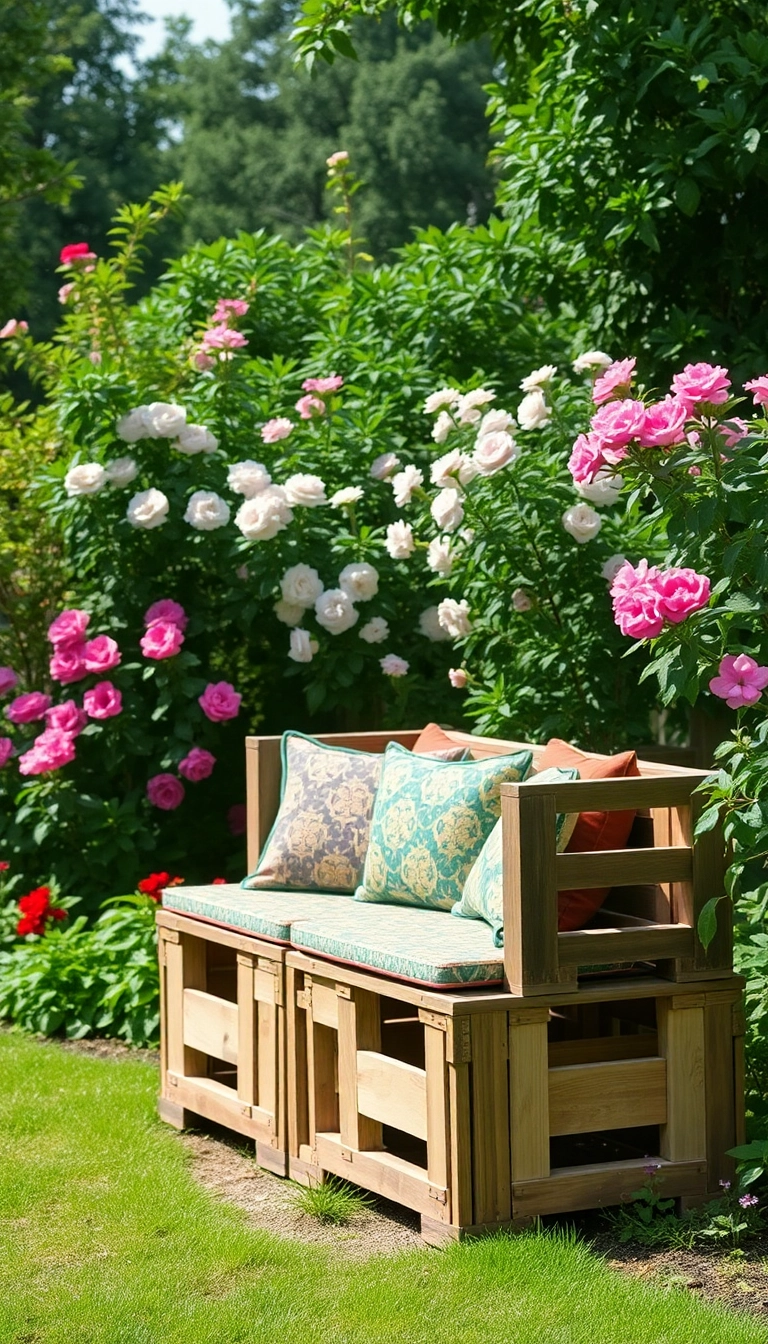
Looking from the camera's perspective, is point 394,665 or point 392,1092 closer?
point 392,1092

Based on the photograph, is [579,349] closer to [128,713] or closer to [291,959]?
[128,713]

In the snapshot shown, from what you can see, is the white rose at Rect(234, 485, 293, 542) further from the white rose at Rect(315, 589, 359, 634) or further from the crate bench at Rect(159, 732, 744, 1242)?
the crate bench at Rect(159, 732, 744, 1242)

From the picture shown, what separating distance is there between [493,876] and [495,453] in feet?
4.62

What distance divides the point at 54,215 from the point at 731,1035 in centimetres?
2277

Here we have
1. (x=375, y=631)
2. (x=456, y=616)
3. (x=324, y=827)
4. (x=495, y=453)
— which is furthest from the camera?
(x=375, y=631)

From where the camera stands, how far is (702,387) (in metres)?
3.03

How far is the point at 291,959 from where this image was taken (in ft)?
12.6

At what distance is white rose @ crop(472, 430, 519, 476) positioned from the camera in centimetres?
453

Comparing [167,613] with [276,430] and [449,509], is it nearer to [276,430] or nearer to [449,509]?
[276,430]

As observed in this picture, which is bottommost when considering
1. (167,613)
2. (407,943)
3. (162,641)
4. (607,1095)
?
(607,1095)

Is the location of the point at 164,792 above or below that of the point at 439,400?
below

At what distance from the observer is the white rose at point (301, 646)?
5.88 metres

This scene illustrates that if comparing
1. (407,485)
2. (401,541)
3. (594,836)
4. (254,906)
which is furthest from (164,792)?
(594,836)

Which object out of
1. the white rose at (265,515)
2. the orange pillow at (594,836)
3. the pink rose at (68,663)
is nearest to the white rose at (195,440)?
the white rose at (265,515)
